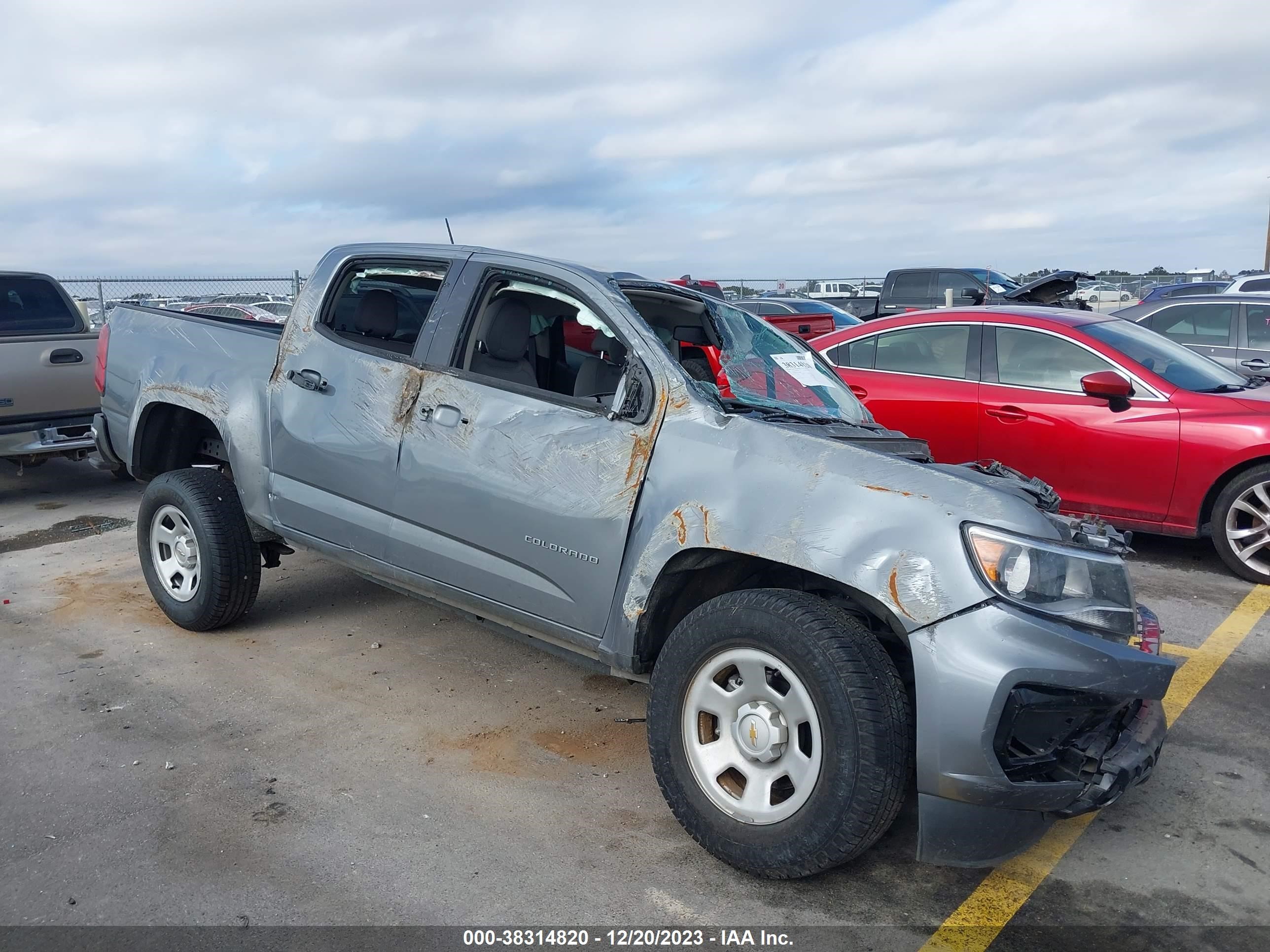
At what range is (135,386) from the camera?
17.6 ft

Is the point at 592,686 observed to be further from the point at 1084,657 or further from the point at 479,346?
the point at 1084,657

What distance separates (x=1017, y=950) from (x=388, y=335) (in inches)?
133

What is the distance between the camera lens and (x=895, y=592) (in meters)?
2.91

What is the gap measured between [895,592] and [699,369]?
1.44 meters

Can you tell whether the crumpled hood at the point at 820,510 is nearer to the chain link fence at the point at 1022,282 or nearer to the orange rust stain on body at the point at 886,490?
the orange rust stain on body at the point at 886,490

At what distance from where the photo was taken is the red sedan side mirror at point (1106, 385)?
6.20 metres

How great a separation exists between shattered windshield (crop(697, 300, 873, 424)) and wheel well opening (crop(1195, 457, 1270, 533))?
Result: 3.08 metres

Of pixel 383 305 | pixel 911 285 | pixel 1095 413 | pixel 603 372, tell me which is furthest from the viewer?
pixel 911 285

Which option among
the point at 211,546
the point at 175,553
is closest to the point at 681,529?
the point at 211,546

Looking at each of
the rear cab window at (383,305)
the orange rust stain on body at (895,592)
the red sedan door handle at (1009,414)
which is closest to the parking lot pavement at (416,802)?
the orange rust stain on body at (895,592)

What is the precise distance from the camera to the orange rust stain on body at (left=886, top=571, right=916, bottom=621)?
114 inches

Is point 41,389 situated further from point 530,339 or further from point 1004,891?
point 1004,891

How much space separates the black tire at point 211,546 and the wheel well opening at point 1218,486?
554cm

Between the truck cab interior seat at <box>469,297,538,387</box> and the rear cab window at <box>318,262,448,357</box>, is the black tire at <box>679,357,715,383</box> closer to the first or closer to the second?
the truck cab interior seat at <box>469,297,538,387</box>
